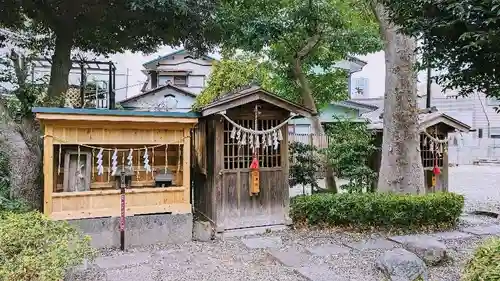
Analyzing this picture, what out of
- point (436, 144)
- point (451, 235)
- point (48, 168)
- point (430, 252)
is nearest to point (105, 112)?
point (48, 168)

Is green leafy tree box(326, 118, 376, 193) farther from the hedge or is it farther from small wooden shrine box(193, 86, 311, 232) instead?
small wooden shrine box(193, 86, 311, 232)

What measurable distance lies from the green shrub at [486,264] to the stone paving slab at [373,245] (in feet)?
9.16

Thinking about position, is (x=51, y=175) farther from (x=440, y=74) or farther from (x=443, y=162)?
(x=443, y=162)

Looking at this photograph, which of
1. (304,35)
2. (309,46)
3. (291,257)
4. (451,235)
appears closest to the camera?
(291,257)

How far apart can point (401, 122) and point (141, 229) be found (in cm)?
548

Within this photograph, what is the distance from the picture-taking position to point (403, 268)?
14.9 ft

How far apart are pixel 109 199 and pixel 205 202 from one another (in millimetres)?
1842

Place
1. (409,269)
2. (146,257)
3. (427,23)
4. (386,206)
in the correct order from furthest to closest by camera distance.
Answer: (386,206) → (146,257) → (409,269) → (427,23)

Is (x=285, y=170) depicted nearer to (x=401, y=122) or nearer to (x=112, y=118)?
(x=401, y=122)

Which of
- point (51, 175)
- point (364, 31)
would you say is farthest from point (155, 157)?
point (364, 31)

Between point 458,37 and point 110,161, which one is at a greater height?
point 458,37

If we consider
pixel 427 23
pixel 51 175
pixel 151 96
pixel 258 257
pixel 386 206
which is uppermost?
pixel 151 96

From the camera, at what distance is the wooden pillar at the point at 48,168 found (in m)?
6.04

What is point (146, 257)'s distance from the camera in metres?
5.84
